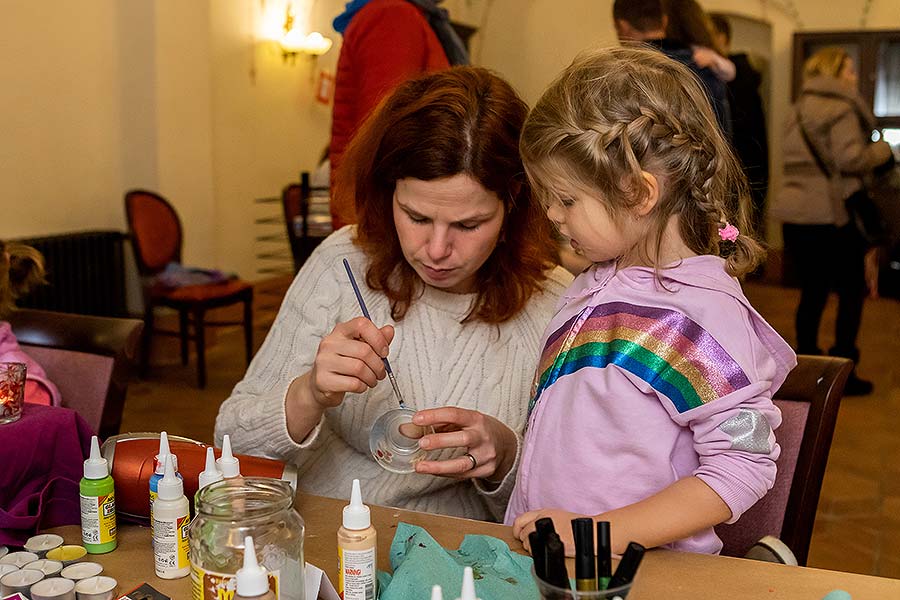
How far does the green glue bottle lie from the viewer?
1.21 metres

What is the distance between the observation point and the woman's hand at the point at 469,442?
1.35 metres

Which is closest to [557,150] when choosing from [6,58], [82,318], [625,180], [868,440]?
[625,180]

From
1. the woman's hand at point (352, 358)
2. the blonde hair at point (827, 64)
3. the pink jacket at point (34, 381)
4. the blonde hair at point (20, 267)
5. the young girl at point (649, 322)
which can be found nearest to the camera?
the young girl at point (649, 322)

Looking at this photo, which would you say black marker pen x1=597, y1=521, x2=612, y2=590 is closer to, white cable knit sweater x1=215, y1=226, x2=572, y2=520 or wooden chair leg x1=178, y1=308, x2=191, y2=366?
white cable knit sweater x1=215, y1=226, x2=572, y2=520

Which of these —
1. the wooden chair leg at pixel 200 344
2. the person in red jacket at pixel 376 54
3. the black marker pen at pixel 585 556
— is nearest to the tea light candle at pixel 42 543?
the black marker pen at pixel 585 556

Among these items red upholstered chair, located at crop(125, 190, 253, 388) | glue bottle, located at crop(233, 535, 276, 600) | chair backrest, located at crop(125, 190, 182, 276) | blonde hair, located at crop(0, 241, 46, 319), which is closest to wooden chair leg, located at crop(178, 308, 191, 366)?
red upholstered chair, located at crop(125, 190, 253, 388)

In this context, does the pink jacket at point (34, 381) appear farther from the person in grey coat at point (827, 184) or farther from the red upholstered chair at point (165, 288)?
the person in grey coat at point (827, 184)

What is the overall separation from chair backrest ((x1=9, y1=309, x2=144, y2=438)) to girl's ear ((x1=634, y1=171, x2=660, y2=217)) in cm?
103

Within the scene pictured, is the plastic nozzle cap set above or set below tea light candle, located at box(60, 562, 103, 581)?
above

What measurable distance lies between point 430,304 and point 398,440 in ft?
1.20

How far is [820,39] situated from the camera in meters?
8.61

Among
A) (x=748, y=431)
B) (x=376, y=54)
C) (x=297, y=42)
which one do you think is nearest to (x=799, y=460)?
(x=748, y=431)

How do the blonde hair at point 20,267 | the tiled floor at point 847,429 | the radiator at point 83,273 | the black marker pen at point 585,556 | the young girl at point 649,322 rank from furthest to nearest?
the radiator at point 83,273 < the tiled floor at point 847,429 < the blonde hair at point 20,267 < the young girl at point 649,322 < the black marker pen at point 585,556

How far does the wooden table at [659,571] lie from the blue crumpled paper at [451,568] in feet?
0.14
